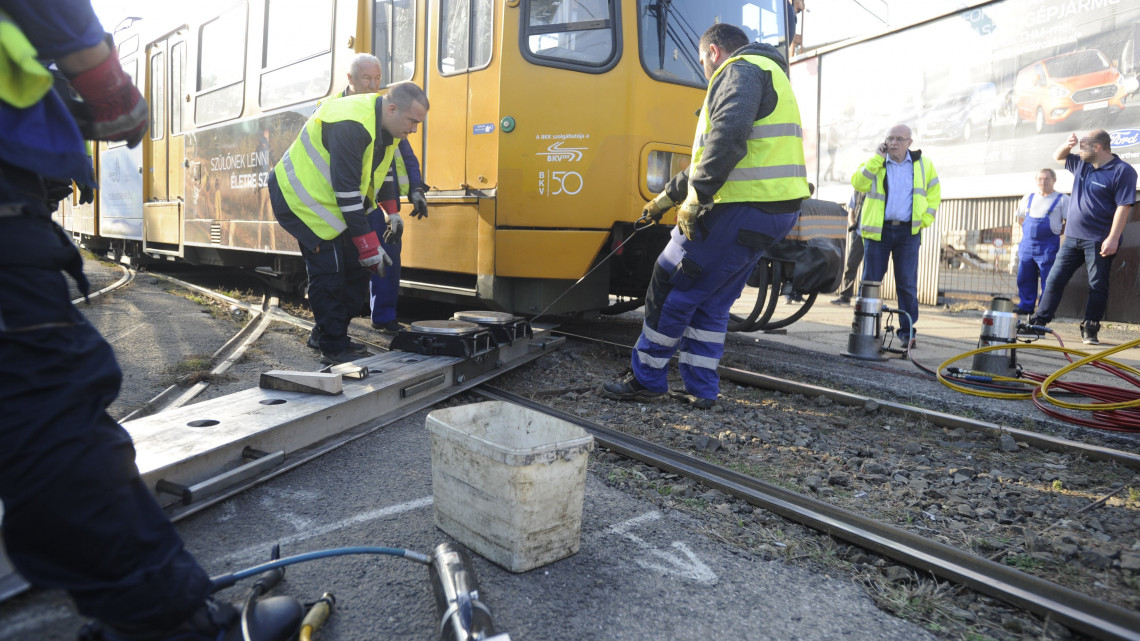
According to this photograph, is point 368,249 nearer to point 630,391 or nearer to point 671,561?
point 630,391

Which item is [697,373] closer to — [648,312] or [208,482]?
[648,312]

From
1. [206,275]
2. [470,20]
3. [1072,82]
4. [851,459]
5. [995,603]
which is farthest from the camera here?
[206,275]

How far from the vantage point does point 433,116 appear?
17.1ft

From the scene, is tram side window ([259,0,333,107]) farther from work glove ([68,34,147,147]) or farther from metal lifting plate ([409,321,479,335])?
work glove ([68,34,147,147])

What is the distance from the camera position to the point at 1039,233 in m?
7.91

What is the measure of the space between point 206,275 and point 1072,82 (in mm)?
12487

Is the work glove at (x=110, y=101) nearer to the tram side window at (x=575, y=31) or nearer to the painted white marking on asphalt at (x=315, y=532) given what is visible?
the painted white marking on asphalt at (x=315, y=532)

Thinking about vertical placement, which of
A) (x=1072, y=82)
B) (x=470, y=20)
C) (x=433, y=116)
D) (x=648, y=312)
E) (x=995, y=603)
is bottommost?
(x=995, y=603)

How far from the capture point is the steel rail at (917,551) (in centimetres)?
185

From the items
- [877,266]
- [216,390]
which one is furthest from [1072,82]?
[216,390]

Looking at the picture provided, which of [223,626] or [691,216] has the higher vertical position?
[691,216]

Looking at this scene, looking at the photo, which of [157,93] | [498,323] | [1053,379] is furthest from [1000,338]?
[157,93]

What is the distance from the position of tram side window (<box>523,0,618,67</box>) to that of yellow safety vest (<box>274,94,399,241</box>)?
1.15 metres

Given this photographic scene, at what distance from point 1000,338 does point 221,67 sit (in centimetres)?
745
